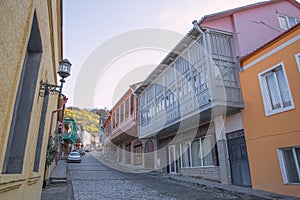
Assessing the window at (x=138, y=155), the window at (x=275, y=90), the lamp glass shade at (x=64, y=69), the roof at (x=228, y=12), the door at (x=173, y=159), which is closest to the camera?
the lamp glass shade at (x=64, y=69)

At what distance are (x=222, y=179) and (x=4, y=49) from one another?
976 centimetres

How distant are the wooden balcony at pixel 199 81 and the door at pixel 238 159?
122 centimetres

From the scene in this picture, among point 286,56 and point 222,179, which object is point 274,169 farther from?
point 286,56

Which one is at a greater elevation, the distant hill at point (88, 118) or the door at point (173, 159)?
the distant hill at point (88, 118)

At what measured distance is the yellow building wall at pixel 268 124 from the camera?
266 inches

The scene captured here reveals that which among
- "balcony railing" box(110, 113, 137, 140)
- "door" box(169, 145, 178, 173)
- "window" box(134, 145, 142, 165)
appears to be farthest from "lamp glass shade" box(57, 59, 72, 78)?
"window" box(134, 145, 142, 165)

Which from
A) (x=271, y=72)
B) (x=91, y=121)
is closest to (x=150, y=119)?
(x=271, y=72)

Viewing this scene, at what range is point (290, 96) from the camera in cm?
696

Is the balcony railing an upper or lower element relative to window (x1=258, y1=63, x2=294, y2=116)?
upper

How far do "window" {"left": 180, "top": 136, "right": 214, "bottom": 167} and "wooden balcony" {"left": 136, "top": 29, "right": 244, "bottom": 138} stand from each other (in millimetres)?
→ 1085

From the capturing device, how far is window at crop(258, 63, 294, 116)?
7235 millimetres

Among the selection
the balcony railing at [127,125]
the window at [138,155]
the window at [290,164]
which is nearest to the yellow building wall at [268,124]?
the window at [290,164]

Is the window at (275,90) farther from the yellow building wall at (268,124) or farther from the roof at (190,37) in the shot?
the roof at (190,37)

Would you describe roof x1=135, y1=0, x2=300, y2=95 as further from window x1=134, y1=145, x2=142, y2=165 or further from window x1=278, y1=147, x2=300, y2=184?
window x1=134, y1=145, x2=142, y2=165
